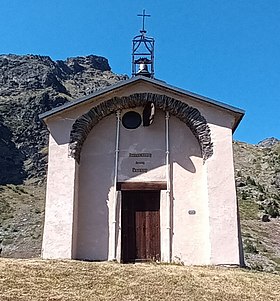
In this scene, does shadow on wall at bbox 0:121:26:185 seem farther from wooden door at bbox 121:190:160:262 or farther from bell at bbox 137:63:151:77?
wooden door at bbox 121:190:160:262

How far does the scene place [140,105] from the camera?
709 inches

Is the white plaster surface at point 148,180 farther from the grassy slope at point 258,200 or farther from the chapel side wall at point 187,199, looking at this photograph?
the grassy slope at point 258,200

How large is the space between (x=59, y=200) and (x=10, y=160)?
1991 inches

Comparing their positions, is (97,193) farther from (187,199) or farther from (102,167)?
(187,199)

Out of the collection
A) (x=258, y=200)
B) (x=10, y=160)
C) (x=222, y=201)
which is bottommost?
(x=222, y=201)

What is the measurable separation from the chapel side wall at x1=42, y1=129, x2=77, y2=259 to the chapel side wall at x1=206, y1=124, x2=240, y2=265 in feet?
15.9

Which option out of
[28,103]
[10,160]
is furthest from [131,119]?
[28,103]


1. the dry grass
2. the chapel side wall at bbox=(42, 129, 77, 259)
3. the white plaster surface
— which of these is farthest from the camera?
the white plaster surface

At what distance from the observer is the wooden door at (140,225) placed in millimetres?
16766

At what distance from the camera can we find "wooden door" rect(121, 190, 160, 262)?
Answer: 16766 millimetres

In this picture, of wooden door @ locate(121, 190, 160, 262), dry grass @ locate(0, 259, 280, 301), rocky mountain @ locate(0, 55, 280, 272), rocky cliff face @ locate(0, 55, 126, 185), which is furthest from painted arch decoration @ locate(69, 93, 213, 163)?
rocky cliff face @ locate(0, 55, 126, 185)

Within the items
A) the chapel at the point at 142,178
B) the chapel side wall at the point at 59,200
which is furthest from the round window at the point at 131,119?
the chapel side wall at the point at 59,200

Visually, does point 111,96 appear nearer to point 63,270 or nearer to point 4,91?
point 63,270

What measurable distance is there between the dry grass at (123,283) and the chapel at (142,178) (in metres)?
2.34
